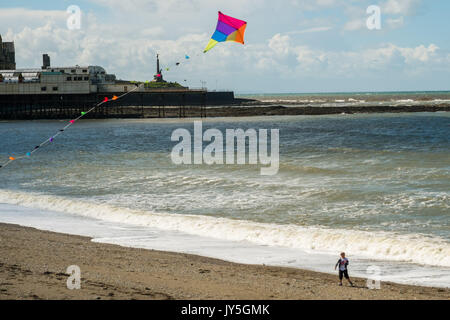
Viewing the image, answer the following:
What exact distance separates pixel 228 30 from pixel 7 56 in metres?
122

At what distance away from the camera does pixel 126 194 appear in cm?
1947

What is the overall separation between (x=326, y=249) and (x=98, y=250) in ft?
16.9

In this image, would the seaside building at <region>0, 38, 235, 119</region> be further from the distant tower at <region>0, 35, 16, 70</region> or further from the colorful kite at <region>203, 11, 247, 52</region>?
the colorful kite at <region>203, 11, 247, 52</region>

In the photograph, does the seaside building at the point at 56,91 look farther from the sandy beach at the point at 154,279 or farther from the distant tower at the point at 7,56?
the sandy beach at the point at 154,279

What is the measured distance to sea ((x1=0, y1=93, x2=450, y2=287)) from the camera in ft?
38.4

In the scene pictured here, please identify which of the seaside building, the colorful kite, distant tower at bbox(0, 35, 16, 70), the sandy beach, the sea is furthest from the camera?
distant tower at bbox(0, 35, 16, 70)

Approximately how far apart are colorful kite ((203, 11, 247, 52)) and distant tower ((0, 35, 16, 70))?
114m

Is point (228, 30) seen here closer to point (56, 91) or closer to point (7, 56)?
point (56, 91)

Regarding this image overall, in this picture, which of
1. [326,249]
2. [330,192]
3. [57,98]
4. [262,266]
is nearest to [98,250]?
[262,266]

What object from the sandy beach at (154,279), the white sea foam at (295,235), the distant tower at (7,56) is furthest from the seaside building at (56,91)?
the sandy beach at (154,279)

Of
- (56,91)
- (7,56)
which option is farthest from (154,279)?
(7,56)

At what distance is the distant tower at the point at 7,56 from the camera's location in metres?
119

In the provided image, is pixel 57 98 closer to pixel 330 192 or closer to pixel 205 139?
pixel 205 139

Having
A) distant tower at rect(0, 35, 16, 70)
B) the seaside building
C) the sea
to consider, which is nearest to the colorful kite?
the sea
